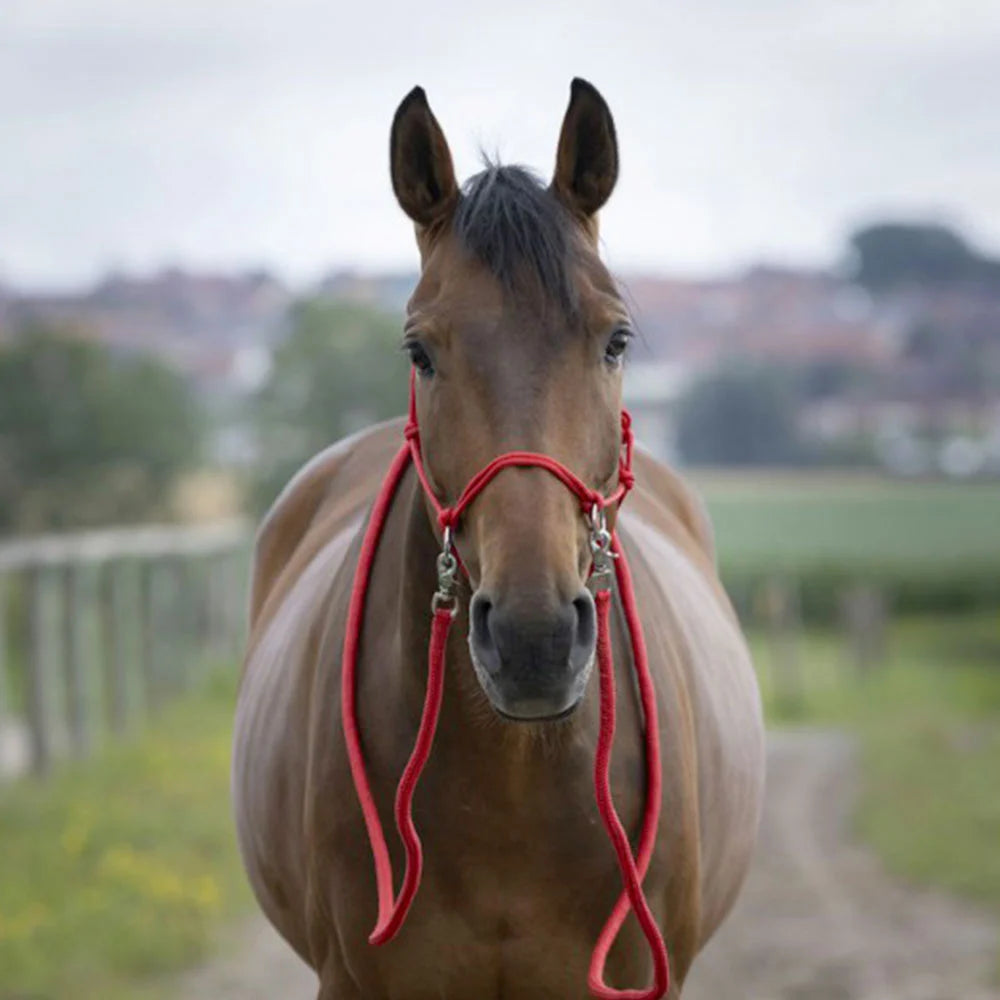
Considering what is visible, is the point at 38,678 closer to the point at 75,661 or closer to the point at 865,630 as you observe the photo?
the point at 75,661

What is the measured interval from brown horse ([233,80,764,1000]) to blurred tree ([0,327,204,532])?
14908 mm

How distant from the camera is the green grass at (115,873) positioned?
7.22m

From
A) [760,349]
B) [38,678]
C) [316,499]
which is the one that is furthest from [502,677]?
[760,349]

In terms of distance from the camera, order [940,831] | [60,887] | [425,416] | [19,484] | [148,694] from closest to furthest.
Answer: [425,416] < [60,887] < [940,831] < [148,694] < [19,484]

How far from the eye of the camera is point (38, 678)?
1128 cm

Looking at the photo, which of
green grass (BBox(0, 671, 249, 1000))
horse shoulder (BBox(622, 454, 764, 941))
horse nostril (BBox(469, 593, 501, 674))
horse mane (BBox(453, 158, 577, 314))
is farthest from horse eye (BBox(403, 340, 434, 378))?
green grass (BBox(0, 671, 249, 1000))

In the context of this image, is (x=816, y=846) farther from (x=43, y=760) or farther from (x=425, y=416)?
(x=425, y=416)

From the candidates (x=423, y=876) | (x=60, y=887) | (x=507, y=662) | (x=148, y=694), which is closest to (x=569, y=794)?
(x=423, y=876)

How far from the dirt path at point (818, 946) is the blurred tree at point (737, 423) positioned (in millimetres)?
16447

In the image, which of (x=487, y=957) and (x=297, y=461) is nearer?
(x=487, y=957)

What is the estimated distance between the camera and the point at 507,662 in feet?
9.33

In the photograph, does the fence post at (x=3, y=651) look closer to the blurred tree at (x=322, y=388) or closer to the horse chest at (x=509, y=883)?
the blurred tree at (x=322, y=388)

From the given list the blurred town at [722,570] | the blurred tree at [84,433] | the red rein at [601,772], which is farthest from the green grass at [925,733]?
the blurred tree at [84,433]

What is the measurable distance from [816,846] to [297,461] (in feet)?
34.7
